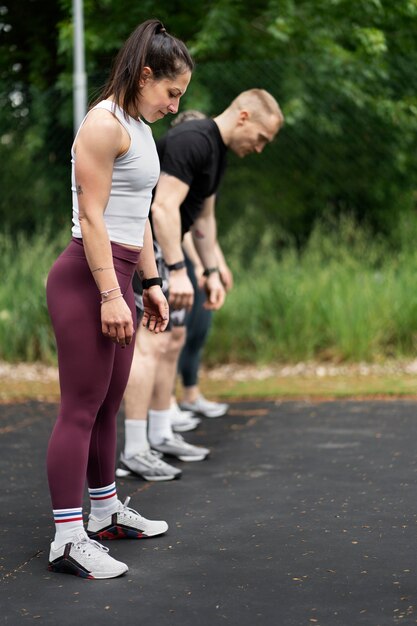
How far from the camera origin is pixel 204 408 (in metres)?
6.58

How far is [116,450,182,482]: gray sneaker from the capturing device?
4.77m

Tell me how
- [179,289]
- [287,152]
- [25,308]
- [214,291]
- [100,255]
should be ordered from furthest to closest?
[287,152] < [25,308] < [214,291] < [179,289] < [100,255]

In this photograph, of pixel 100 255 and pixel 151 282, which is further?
pixel 151 282

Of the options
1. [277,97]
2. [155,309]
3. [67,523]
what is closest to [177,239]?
[155,309]

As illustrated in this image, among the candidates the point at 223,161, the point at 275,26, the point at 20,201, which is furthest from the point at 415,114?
the point at 223,161

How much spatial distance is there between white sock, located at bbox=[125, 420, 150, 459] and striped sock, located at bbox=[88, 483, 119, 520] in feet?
3.48

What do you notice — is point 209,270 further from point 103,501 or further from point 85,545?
point 85,545

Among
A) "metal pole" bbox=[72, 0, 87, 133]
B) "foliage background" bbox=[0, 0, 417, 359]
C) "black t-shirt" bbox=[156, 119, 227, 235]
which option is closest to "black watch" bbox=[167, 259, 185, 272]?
"black t-shirt" bbox=[156, 119, 227, 235]

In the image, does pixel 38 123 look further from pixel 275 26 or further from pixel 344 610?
pixel 344 610

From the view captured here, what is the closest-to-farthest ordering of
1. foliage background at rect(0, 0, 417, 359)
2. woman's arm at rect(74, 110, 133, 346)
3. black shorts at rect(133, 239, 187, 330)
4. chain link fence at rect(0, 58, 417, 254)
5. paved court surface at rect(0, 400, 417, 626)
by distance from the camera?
paved court surface at rect(0, 400, 417, 626), woman's arm at rect(74, 110, 133, 346), black shorts at rect(133, 239, 187, 330), foliage background at rect(0, 0, 417, 359), chain link fence at rect(0, 58, 417, 254)

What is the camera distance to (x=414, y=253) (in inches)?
390

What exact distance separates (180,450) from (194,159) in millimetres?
1434

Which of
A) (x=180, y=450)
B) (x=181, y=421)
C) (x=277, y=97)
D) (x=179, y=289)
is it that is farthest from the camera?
(x=277, y=97)

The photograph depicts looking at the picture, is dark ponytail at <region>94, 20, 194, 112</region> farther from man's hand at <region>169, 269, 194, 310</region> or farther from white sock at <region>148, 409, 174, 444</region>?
white sock at <region>148, 409, 174, 444</region>
